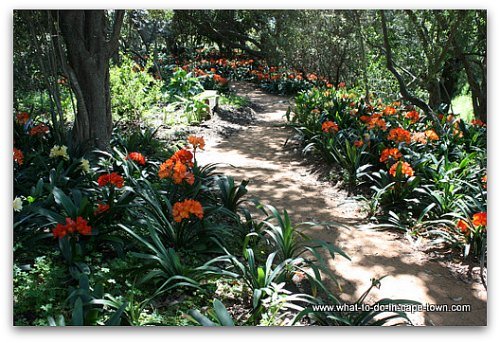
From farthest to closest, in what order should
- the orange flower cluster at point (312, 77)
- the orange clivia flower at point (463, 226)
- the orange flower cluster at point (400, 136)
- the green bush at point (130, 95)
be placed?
1. the orange flower cluster at point (312, 77)
2. the green bush at point (130, 95)
3. the orange flower cluster at point (400, 136)
4. the orange clivia flower at point (463, 226)

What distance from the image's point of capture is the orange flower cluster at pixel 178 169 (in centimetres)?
297

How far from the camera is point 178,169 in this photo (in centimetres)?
296

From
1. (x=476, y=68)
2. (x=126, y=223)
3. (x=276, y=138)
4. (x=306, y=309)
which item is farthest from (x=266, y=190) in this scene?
(x=476, y=68)

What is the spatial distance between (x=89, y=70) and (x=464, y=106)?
520 centimetres

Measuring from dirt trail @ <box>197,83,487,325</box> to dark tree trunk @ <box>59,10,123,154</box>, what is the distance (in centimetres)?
128

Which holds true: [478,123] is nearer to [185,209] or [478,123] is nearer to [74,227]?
[185,209]

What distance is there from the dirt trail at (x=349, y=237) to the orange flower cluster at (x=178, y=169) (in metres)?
1.00

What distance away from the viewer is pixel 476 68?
20.5 feet

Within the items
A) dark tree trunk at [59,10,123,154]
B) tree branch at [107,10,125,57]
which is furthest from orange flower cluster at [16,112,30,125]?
tree branch at [107,10,125,57]

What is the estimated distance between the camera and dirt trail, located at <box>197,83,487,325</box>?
8.33 feet

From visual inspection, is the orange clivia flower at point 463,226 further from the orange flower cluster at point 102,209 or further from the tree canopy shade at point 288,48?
the orange flower cluster at point 102,209

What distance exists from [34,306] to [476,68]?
20.0 feet

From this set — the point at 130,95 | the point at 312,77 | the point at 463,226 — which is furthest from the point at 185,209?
the point at 312,77

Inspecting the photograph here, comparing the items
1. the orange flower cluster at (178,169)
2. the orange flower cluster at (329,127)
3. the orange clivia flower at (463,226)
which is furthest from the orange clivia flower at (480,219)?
the orange flower cluster at (329,127)
